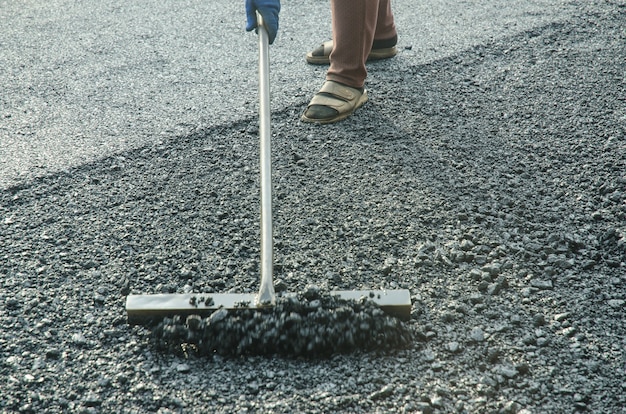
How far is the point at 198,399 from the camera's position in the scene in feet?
5.57

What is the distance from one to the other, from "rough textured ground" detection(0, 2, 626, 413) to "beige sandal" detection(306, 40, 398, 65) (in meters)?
0.39

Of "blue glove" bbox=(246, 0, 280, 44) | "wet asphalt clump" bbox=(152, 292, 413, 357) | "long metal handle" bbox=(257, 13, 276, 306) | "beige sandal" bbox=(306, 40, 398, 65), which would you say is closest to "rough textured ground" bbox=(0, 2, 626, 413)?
"wet asphalt clump" bbox=(152, 292, 413, 357)

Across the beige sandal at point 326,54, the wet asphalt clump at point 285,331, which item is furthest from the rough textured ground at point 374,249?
the beige sandal at point 326,54

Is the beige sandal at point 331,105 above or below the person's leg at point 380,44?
below

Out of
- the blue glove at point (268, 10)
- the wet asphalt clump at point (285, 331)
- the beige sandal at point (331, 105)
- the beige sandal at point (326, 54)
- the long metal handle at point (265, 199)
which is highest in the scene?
the beige sandal at point (326, 54)

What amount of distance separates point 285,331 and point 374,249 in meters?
0.62

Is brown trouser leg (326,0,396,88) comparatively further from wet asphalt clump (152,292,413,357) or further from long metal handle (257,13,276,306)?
wet asphalt clump (152,292,413,357)

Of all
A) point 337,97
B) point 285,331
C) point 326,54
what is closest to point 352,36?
point 337,97

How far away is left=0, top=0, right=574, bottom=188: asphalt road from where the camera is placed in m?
3.16

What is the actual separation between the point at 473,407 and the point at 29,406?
1143 mm

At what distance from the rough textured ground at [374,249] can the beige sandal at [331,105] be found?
0.24ft

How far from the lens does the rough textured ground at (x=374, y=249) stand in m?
1.73

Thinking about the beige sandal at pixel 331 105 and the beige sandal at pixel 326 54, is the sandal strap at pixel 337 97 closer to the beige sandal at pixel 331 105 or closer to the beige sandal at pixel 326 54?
the beige sandal at pixel 331 105

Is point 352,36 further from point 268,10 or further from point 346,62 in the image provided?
point 268,10
